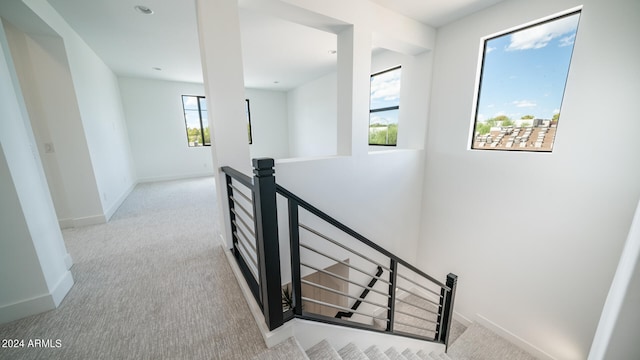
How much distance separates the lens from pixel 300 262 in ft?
5.02

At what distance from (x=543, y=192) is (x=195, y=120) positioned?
7.22 m

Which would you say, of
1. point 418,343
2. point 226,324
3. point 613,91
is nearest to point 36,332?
point 226,324

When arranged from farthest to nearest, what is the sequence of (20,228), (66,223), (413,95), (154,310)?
(413,95) < (66,223) < (154,310) < (20,228)

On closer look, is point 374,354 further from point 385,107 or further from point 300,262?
point 385,107

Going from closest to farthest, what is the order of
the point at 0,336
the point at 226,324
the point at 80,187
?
the point at 0,336 → the point at 226,324 → the point at 80,187

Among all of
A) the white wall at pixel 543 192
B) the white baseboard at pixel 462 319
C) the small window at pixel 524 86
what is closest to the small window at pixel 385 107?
the white wall at pixel 543 192

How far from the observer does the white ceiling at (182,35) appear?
7.61 ft

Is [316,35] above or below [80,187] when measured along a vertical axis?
above

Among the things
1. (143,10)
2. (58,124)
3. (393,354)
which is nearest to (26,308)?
(58,124)

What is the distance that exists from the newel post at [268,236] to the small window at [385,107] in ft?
10.9

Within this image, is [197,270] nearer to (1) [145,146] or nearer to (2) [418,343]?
(2) [418,343]

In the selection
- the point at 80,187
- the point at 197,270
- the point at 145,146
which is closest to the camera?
the point at 197,270

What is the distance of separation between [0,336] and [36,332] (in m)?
0.16

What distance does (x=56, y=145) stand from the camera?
98.3 inches
